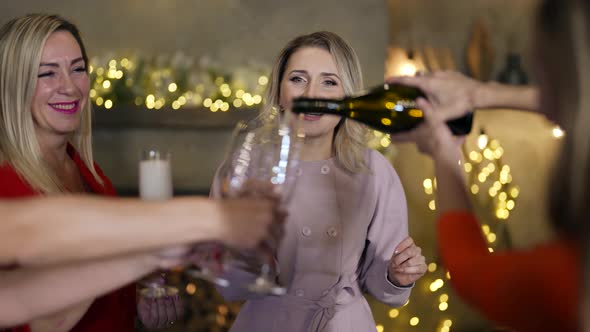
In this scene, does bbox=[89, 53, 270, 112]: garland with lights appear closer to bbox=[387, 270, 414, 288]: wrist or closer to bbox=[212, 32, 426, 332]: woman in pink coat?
bbox=[212, 32, 426, 332]: woman in pink coat

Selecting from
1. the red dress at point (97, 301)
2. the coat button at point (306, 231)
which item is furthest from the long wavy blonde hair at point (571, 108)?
the red dress at point (97, 301)

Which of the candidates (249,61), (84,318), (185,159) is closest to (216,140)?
(185,159)

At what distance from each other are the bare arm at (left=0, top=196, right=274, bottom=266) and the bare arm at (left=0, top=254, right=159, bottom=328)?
4.2 inches

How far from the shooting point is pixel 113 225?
852 mm

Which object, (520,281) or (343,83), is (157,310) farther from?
(520,281)

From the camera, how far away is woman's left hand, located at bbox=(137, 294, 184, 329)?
1.55m

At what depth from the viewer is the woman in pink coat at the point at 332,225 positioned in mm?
1574

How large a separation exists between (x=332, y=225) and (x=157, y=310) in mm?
490

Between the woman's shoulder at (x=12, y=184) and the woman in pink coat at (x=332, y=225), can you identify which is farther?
the woman in pink coat at (x=332, y=225)

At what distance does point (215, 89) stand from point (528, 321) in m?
2.62

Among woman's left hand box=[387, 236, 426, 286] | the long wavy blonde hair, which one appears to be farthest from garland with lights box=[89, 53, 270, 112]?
the long wavy blonde hair

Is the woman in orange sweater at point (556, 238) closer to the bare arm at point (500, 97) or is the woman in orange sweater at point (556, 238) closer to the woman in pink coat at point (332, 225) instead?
the bare arm at point (500, 97)

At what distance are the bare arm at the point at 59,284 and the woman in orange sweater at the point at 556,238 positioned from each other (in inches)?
19.7

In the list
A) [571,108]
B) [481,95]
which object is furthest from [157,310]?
[571,108]
